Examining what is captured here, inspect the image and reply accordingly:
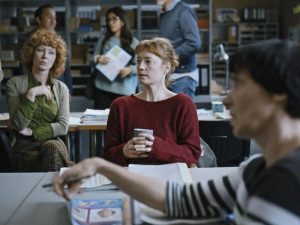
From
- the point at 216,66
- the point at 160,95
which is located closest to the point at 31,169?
the point at 160,95

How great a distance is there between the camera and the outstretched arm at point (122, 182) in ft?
3.90

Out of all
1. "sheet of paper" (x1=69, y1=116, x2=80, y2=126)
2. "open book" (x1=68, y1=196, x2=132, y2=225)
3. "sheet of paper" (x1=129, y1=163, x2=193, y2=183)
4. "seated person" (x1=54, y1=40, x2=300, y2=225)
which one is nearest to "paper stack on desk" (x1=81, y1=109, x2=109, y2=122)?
"sheet of paper" (x1=69, y1=116, x2=80, y2=126)

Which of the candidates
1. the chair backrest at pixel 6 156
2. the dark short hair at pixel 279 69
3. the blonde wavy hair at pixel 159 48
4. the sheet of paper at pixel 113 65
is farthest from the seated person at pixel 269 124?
the sheet of paper at pixel 113 65

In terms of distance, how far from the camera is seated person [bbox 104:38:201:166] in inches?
87.4

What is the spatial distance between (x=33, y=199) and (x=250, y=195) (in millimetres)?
924

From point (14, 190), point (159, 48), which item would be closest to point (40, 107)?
point (159, 48)

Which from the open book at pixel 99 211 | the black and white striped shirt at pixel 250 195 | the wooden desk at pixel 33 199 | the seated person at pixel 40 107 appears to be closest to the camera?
the black and white striped shirt at pixel 250 195

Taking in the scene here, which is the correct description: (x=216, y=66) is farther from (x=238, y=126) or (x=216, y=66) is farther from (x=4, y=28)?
(x=238, y=126)

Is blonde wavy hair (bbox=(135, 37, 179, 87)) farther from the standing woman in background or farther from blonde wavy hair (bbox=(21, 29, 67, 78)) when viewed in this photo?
the standing woman in background

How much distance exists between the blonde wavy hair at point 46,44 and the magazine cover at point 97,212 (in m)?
1.82

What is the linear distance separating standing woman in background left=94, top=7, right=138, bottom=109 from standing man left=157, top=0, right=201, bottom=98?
1.60ft

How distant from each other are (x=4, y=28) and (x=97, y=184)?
18.2 feet

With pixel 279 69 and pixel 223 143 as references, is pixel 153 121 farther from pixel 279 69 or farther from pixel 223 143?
pixel 279 69

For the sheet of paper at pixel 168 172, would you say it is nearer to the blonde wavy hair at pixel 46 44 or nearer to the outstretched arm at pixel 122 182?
the outstretched arm at pixel 122 182
